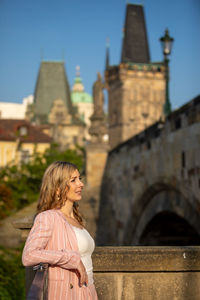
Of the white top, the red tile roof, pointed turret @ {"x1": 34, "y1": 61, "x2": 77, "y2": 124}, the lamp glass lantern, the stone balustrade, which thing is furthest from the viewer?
pointed turret @ {"x1": 34, "y1": 61, "x2": 77, "y2": 124}

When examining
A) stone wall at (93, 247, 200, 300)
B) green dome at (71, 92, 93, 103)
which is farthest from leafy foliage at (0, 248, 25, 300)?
green dome at (71, 92, 93, 103)

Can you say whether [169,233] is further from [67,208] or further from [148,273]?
[67,208]

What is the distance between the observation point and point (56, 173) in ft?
9.04

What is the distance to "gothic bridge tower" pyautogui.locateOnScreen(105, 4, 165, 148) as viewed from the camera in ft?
179

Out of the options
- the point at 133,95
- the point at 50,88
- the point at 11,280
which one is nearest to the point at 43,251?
the point at 11,280

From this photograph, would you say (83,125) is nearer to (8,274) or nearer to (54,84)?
(54,84)

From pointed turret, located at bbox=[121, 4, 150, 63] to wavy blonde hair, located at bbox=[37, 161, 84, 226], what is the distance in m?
56.9

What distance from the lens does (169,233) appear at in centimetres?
1212

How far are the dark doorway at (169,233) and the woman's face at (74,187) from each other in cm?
871

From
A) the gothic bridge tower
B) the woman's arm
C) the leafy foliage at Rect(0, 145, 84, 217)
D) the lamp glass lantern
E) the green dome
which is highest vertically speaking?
the green dome

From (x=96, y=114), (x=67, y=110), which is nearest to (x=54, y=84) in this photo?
(x=67, y=110)

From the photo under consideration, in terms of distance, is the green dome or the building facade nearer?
the building facade

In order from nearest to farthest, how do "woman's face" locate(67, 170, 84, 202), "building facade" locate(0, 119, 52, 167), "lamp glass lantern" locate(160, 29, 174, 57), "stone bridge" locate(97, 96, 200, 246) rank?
"woman's face" locate(67, 170, 84, 202)
"stone bridge" locate(97, 96, 200, 246)
"lamp glass lantern" locate(160, 29, 174, 57)
"building facade" locate(0, 119, 52, 167)

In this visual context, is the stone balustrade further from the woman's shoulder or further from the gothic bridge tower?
the gothic bridge tower
